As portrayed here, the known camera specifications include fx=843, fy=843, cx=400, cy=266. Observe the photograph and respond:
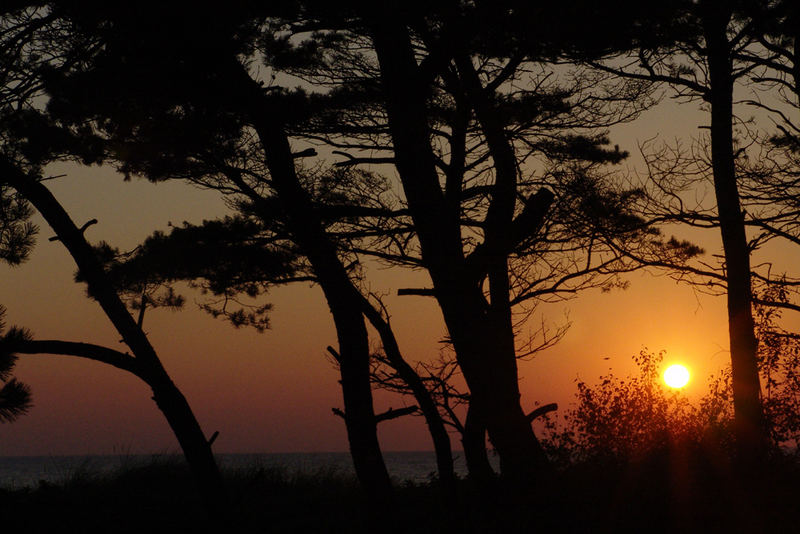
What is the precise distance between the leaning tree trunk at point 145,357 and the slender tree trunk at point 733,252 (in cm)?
651

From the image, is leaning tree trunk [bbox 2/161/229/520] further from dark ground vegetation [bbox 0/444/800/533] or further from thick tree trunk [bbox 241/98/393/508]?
thick tree trunk [bbox 241/98/393/508]

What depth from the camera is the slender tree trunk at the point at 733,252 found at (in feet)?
32.8

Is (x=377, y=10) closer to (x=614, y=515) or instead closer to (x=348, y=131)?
(x=348, y=131)

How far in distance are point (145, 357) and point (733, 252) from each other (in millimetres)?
7471

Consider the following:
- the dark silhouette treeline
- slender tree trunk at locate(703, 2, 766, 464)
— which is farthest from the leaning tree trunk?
slender tree trunk at locate(703, 2, 766, 464)

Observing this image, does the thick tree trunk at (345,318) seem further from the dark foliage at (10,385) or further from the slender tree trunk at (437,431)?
the dark foliage at (10,385)

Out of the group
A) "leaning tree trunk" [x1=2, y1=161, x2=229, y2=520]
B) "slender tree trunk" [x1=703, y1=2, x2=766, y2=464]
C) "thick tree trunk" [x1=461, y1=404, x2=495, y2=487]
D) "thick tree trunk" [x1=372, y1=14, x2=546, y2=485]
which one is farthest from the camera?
"slender tree trunk" [x1=703, y1=2, x2=766, y2=464]

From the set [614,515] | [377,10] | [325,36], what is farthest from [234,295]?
[614,515]

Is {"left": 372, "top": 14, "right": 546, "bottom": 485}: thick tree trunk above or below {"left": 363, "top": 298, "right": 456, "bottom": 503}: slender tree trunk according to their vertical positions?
above

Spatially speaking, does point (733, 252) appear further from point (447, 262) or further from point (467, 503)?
point (467, 503)

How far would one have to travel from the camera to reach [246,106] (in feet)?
19.1

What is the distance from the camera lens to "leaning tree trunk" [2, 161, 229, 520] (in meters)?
5.42

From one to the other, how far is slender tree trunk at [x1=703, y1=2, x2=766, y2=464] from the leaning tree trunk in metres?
6.51

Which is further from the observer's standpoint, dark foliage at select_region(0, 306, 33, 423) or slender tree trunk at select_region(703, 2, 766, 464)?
slender tree trunk at select_region(703, 2, 766, 464)
